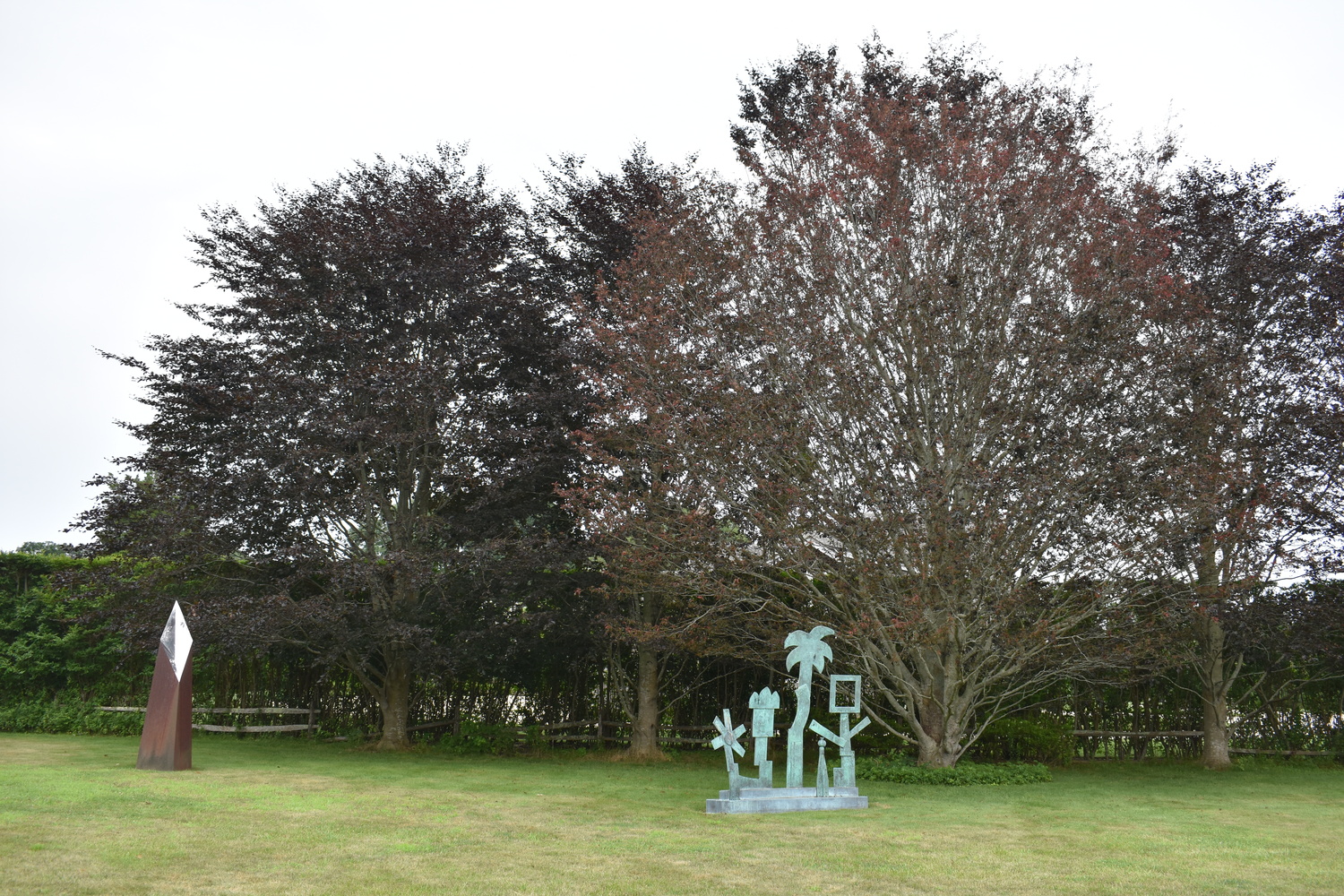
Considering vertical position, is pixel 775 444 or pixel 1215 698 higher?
pixel 775 444

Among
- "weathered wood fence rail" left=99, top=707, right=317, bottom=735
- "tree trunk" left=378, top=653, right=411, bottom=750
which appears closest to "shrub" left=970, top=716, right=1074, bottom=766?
"tree trunk" left=378, top=653, right=411, bottom=750

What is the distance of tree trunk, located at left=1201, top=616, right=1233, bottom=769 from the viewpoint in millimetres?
13789

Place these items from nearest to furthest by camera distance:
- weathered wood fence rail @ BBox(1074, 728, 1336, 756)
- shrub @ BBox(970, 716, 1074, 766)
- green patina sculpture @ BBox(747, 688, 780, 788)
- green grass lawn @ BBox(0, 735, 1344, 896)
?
1. green grass lawn @ BBox(0, 735, 1344, 896)
2. green patina sculpture @ BBox(747, 688, 780, 788)
3. shrub @ BBox(970, 716, 1074, 766)
4. weathered wood fence rail @ BBox(1074, 728, 1336, 756)

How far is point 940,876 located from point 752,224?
8.52 meters

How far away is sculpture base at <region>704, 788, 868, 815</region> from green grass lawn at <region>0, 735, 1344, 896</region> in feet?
0.81

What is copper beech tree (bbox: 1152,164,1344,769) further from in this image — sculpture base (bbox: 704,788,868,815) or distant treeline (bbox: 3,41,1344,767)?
sculpture base (bbox: 704,788,868,815)

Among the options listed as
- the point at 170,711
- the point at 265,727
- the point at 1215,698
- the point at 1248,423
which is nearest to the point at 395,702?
the point at 265,727

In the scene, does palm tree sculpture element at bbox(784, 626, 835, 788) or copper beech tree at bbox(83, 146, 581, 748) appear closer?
palm tree sculpture element at bbox(784, 626, 835, 788)

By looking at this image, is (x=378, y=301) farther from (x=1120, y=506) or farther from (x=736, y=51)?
(x=1120, y=506)

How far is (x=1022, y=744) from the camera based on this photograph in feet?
42.2

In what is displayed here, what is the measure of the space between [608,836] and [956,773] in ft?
18.1

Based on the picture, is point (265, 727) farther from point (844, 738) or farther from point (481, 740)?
point (844, 738)

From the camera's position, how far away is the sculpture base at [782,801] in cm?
803

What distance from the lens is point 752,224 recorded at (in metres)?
12.2
